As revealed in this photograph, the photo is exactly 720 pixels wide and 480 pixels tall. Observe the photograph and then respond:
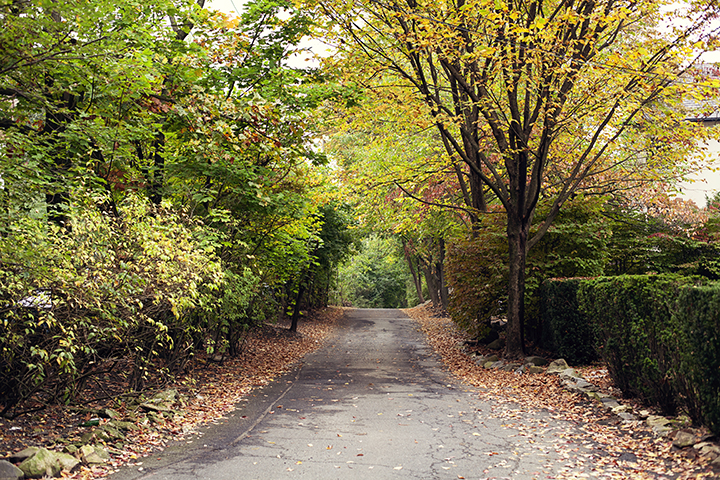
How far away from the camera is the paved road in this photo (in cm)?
549

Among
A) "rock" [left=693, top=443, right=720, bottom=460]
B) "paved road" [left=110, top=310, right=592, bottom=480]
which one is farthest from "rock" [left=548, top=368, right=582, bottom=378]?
"rock" [left=693, top=443, right=720, bottom=460]

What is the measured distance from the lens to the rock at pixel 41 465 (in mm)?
4871

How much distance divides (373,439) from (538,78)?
24.1ft

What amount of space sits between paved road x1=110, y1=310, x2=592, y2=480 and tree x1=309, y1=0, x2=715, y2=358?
4.69 metres

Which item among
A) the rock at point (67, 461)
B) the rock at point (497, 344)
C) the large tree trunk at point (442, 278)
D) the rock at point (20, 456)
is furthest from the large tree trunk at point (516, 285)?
the large tree trunk at point (442, 278)

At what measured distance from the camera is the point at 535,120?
39.0ft

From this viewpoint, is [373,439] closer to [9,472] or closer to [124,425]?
[124,425]

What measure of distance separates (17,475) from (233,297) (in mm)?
5464

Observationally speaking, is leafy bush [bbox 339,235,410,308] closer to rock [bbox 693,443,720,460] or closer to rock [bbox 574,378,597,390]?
rock [bbox 574,378,597,390]

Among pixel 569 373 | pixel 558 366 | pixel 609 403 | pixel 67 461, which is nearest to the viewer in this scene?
pixel 67 461

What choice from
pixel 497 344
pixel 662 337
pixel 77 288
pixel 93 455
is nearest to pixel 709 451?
pixel 662 337

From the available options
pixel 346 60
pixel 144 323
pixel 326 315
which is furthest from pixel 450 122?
pixel 326 315

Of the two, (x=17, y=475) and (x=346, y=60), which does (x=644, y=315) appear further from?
(x=346, y=60)

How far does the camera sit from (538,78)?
10.4 m
